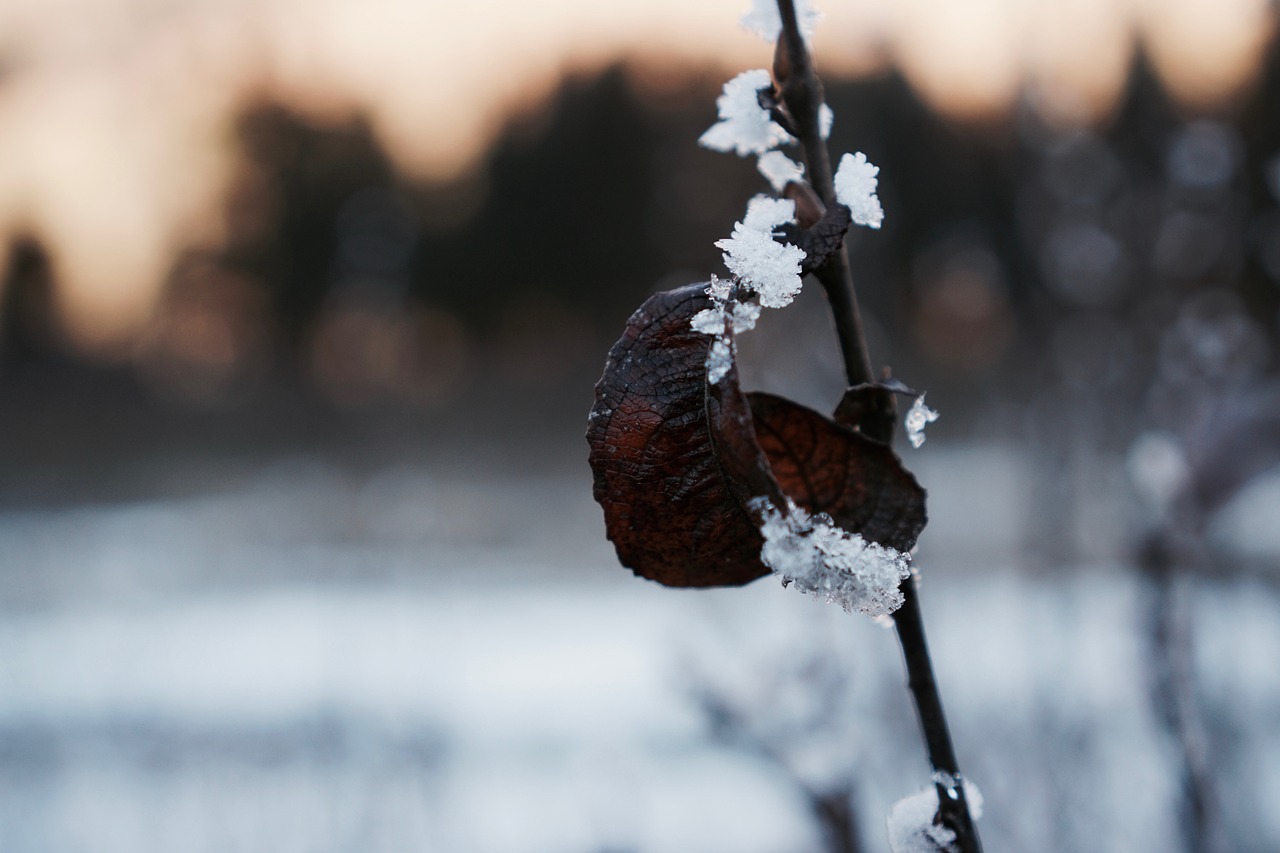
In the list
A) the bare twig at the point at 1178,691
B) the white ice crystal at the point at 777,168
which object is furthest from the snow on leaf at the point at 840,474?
the bare twig at the point at 1178,691

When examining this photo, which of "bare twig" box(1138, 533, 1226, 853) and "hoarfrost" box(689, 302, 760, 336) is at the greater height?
"hoarfrost" box(689, 302, 760, 336)

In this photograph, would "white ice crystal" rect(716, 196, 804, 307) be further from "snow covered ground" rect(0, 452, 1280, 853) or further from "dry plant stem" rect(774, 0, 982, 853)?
"snow covered ground" rect(0, 452, 1280, 853)

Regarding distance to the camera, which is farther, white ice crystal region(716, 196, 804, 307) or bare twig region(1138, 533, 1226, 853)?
bare twig region(1138, 533, 1226, 853)

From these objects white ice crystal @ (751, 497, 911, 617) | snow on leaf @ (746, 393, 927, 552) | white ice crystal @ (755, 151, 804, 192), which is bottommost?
white ice crystal @ (751, 497, 911, 617)

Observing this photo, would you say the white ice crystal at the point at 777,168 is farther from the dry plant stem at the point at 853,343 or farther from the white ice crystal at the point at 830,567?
the white ice crystal at the point at 830,567

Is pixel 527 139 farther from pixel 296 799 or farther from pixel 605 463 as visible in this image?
pixel 605 463

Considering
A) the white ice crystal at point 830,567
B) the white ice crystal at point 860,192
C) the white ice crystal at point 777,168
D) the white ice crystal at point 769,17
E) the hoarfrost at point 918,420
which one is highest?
the white ice crystal at point 769,17

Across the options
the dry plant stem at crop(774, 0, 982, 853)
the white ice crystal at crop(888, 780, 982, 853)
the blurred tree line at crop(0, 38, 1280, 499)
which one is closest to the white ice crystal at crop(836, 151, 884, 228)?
the dry plant stem at crop(774, 0, 982, 853)

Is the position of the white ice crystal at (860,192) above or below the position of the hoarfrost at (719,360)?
above
